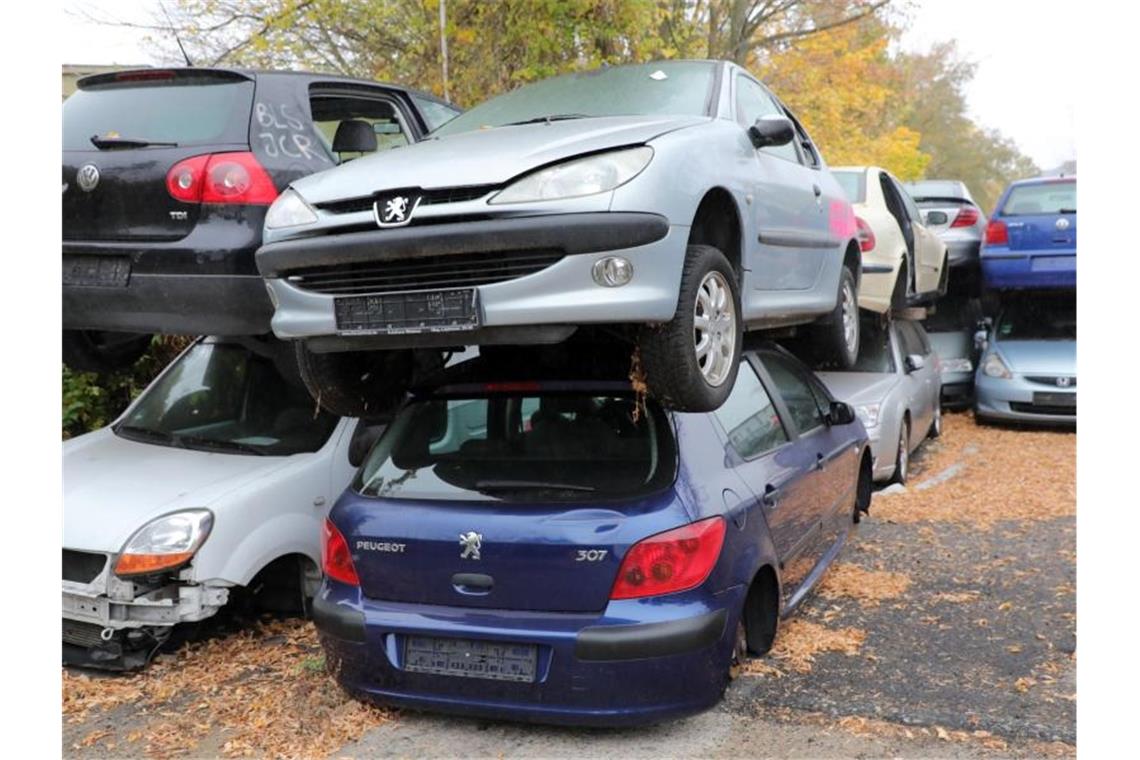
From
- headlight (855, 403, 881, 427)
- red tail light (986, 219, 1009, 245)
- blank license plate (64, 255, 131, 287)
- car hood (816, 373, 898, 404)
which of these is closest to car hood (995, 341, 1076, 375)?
red tail light (986, 219, 1009, 245)

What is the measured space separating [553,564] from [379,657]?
0.80 m

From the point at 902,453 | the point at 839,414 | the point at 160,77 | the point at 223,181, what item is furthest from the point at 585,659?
the point at 902,453

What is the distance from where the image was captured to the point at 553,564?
12.2ft

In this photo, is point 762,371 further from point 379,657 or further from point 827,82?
point 827,82

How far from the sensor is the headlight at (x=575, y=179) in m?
3.66

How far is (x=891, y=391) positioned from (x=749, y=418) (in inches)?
173

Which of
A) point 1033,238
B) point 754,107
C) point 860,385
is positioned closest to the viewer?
point 754,107

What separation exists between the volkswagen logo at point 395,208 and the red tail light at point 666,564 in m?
1.43

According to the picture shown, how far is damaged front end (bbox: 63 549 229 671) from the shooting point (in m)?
4.68

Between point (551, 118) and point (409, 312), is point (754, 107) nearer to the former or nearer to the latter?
point (551, 118)

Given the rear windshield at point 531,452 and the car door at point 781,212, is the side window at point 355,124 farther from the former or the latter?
the car door at point 781,212

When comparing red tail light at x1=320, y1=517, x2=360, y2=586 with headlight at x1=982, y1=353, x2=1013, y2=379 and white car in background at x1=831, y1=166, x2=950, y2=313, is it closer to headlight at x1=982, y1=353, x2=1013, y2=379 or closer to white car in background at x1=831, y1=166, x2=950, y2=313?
white car in background at x1=831, y1=166, x2=950, y2=313

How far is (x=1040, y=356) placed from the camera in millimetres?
11484

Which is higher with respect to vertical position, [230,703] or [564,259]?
[564,259]
